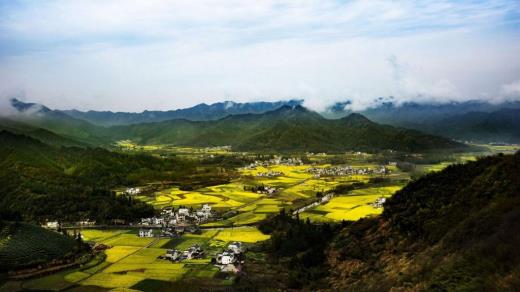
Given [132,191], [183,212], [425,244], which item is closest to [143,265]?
[183,212]

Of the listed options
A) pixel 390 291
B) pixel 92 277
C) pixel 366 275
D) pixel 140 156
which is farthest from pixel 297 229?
pixel 140 156

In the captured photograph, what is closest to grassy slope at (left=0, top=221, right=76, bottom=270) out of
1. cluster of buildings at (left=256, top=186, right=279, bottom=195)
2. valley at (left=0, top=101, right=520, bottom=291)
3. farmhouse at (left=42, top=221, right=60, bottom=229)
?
valley at (left=0, top=101, right=520, bottom=291)

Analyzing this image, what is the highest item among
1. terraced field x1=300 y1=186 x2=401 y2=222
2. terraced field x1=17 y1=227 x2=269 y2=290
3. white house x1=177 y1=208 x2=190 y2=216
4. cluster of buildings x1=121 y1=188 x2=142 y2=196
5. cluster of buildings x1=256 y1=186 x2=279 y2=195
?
cluster of buildings x1=121 y1=188 x2=142 y2=196

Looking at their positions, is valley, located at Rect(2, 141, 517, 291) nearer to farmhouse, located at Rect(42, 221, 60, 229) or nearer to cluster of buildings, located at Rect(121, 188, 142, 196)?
cluster of buildings, located at Rect(121, 188, 142, 196)

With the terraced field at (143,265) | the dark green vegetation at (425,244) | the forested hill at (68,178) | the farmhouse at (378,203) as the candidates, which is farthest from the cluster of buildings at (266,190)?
the dark green vegetation at (425,244)

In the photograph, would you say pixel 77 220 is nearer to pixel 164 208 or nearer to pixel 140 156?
pixel 164 208

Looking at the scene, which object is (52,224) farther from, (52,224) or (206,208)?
(206,208)
